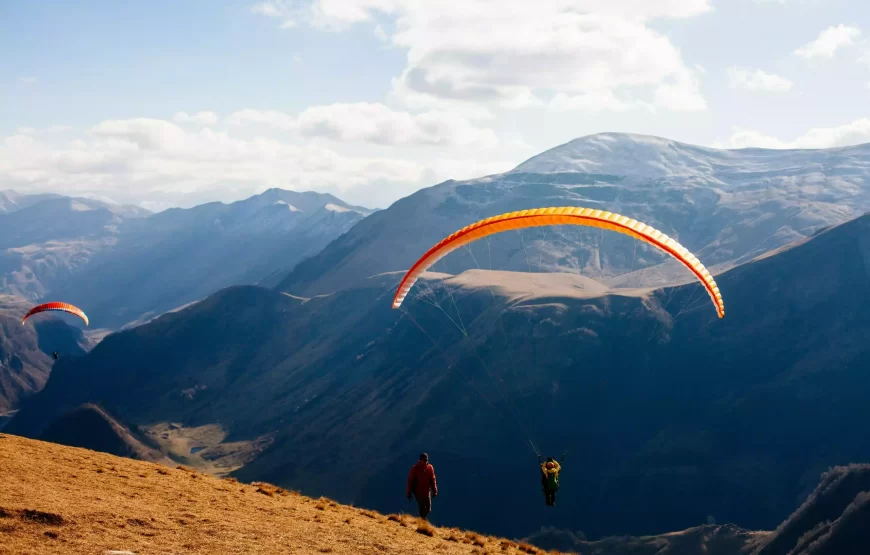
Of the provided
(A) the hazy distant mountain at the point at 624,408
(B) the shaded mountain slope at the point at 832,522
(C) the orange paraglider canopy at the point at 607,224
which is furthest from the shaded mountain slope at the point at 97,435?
(C) the orange paraglider canopy at the point at 607,224

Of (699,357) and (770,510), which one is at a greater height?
(699,357)

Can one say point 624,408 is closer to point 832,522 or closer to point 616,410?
point 616,410

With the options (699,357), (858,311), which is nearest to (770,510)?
(699,357)

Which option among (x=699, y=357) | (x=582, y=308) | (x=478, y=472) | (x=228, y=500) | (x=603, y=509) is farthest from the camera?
(x=582, y=308)

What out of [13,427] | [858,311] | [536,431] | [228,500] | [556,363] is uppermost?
[228,500]

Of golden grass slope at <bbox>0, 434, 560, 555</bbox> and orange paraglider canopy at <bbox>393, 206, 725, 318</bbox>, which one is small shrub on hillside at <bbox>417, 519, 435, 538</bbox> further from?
orange paraglider canopy at <bbox>393, 206, 725, 318</bbox>

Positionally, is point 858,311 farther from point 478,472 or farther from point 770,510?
point 478,472

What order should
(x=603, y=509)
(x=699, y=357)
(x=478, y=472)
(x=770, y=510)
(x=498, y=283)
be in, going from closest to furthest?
(x=770, y=510) → (x=603, y=509) → (x=478, y=472) → (x=699, y=357) → (x=498, y=283)

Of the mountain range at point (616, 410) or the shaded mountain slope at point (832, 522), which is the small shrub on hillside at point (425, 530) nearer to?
the shaded mountain slope at point (832, 522)
